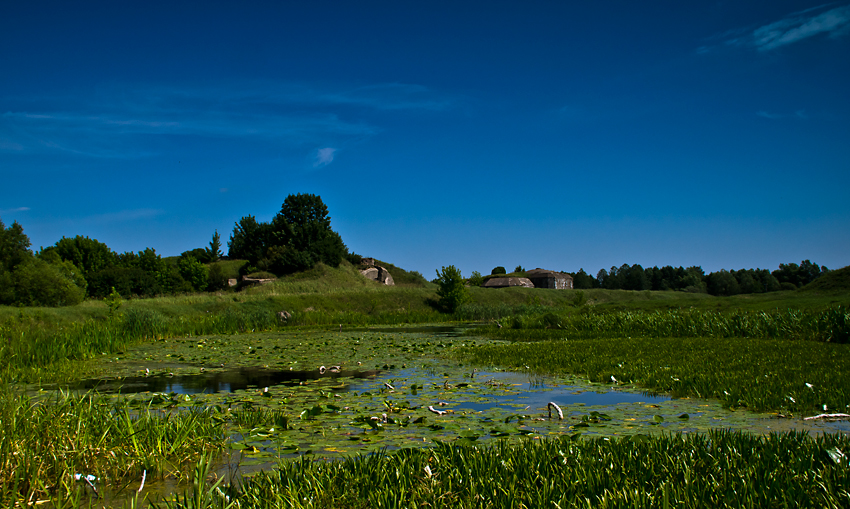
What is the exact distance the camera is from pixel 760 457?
3.47 meters

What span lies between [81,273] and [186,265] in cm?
961

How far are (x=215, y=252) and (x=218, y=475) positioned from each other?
237 ft

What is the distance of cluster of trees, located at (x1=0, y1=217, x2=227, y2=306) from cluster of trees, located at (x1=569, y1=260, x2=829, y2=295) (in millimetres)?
67938

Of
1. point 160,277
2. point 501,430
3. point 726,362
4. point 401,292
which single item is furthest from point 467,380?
point 160,277

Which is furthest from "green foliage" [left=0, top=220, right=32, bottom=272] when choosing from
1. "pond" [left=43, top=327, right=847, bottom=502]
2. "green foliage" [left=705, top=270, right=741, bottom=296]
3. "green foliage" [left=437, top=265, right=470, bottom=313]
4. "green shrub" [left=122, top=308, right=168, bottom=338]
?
"green foliage" [left=705, top=270, right=741, bottom=296]

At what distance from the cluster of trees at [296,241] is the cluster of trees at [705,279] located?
5432 centimetres

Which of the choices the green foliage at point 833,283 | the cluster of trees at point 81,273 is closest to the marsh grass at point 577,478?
the green foliage at point 833,283

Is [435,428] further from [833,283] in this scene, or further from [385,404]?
[833,283]

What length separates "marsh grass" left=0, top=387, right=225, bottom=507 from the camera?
136 inches

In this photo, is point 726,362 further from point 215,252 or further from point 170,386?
point 215,252

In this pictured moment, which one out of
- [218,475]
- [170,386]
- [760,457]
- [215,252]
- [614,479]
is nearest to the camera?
[614,479]

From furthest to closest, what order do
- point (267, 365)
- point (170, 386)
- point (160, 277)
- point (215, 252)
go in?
point (215, 252), point (160, 277), point (267, 365), point (170, 386)

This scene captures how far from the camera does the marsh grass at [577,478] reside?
280cm

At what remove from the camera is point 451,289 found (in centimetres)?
3881
